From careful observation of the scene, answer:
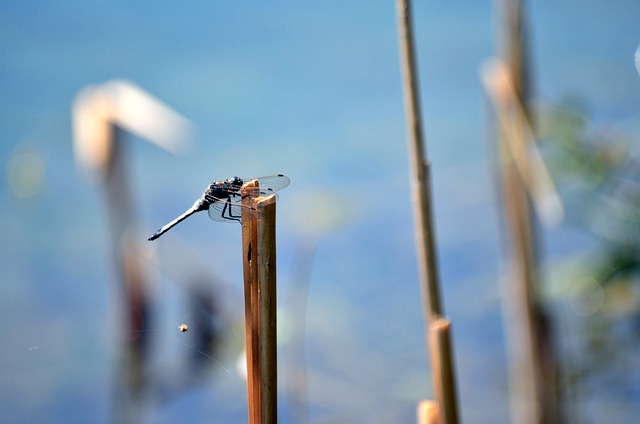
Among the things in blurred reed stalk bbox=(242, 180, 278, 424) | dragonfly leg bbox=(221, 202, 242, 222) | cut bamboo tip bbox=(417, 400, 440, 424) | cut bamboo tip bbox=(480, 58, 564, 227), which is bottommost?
cut bamboo tip bbox=(417, 400, 440, 424)

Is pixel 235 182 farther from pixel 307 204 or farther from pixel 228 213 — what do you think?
pixel 307 204

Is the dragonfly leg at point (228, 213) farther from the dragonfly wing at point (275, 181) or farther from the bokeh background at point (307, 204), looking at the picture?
the bokeh background at point (307, 204)

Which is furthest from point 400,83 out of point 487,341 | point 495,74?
point 495,74

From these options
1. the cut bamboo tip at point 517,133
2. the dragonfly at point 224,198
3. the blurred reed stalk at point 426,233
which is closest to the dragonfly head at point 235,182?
the dragonfly at point 224,198

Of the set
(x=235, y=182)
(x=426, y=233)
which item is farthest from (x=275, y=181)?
(x=426, y=233)

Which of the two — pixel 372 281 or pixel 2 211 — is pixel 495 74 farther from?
pixel 2 211

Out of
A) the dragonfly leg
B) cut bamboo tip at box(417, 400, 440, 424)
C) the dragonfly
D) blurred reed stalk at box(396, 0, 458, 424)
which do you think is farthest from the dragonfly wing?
cut bamboo tip at box(417, 400, 440, 424)

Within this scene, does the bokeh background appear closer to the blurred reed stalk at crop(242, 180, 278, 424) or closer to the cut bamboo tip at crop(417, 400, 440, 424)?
the cut bamboo tip at crop(417, 400, 440, 424)
